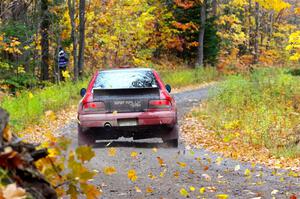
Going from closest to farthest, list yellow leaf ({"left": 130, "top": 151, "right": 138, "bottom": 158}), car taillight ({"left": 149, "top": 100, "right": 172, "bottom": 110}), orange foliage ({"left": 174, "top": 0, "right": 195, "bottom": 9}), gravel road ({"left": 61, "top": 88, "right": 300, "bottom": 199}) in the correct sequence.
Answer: gravel road ({"left": 61, "top": 88, "right": 300, "bottom": 199})
yellow leaf ({"left": 130, "top": 151, "right": 138, "bottom": 158})
car taillight ({"left": 149, "top": 100, "right": 172, "bottom": 110})
orange foliage ({"left": 174, "top": 0, "right": 195, "bottom": 9})

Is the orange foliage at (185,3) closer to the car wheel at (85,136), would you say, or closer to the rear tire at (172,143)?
the rear tire at (172,143)

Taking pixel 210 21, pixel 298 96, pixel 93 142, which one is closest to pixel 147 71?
pixel 93 142

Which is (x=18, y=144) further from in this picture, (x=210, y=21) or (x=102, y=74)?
(x=210, y=21)

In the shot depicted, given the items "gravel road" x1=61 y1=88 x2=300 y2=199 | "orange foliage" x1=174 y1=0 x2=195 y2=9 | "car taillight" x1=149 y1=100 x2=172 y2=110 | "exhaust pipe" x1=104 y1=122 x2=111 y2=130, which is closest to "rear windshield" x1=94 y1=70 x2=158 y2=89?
"car taillight" x1=149 y1=100 x2=172 y2=110

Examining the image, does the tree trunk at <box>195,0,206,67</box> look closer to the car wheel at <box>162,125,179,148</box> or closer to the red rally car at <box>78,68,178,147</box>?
the car wheel at <box>162,125,179,148</box>

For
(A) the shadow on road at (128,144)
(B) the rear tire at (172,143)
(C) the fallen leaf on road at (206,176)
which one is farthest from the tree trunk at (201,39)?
(C) the fallen leaf on road at (206,176)

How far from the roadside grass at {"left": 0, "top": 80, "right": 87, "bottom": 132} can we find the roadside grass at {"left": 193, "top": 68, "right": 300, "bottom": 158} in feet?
15.9

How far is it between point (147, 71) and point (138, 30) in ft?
86.7

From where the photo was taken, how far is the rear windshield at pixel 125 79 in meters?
11.0

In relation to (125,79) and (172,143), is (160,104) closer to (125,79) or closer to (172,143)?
(125,79)

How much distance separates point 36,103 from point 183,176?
32.9ft

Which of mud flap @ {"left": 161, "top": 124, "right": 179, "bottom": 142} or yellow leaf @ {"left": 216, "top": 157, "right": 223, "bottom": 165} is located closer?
yellow leaf @ {"left": 216, "top": 157, "right": 223, "bottom": 165}

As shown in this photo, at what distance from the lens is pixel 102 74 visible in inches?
450

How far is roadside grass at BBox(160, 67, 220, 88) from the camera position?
31.3 meters
